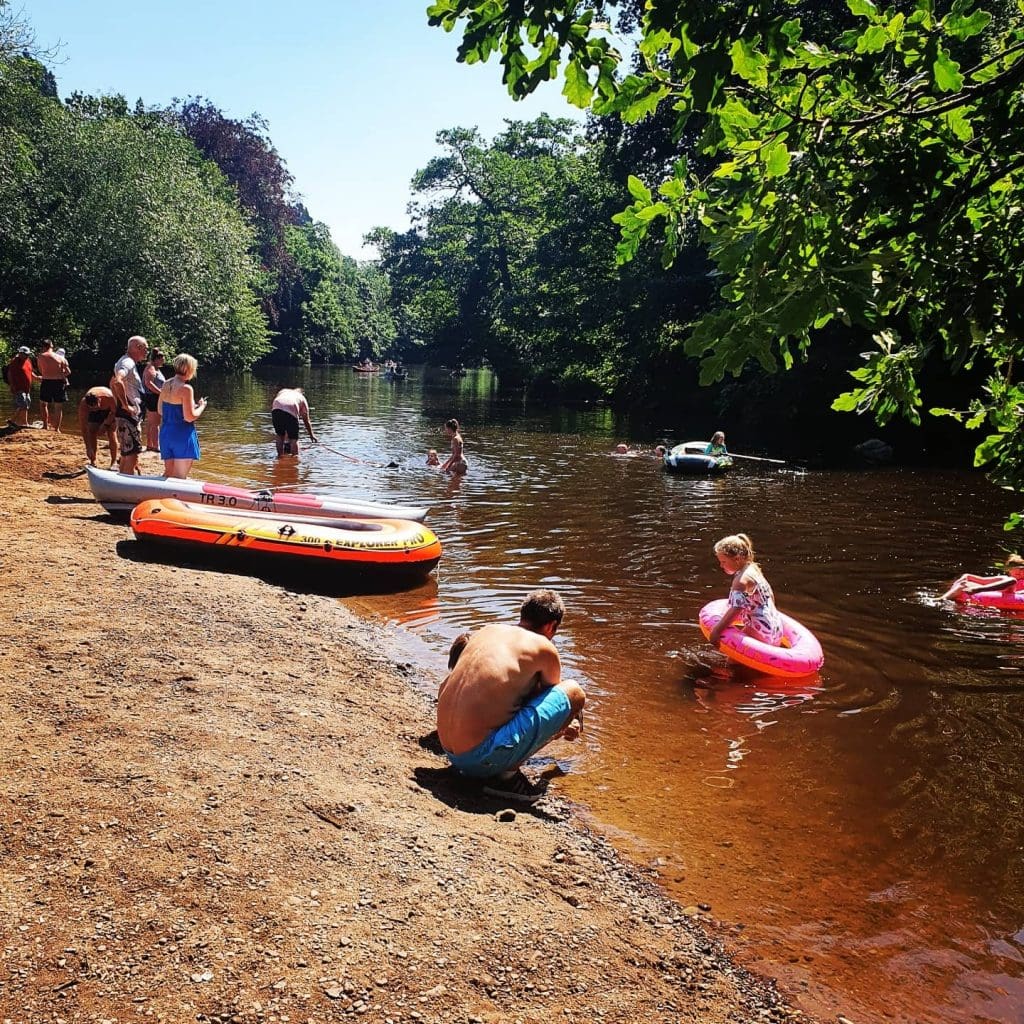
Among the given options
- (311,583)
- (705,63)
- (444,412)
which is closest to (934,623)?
(311,583)

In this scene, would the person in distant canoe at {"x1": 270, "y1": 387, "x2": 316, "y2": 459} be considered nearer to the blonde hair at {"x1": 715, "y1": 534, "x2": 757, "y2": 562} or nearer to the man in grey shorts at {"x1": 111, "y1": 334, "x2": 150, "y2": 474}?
the man in grey shorts at {"x1": 111, "y1": 334, "x2": 150, "y2": 474}

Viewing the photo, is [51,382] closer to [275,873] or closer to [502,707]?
[502,707]

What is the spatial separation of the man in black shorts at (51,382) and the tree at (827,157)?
14.7 metres

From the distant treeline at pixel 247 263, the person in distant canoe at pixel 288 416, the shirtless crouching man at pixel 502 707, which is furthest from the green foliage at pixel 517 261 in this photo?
the shirtless crouching man at pixel 502 707

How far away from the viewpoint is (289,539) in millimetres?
8938

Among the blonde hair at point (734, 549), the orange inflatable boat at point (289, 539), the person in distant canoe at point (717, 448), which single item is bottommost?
the orange inflatable boat at point (289, 539)

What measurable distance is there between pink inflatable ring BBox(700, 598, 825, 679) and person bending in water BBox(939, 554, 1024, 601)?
3.04 metres

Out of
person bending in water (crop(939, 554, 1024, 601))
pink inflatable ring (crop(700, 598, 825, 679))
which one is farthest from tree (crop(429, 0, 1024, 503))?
person bending in water (crop(939, 554, 1024, 601))

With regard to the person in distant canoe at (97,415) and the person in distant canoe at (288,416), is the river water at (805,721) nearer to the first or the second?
the person in distant canoe at (288,416)

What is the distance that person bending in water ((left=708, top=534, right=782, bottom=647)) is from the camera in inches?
279

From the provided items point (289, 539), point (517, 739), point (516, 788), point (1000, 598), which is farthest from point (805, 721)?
point (289, 539)

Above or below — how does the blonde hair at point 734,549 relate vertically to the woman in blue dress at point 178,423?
below

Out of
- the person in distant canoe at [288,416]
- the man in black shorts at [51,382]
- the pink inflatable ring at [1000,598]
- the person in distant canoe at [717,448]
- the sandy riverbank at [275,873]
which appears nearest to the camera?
the sandy riverbank at [275,873]

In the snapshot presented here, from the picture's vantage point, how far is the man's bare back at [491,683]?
4.69 m
